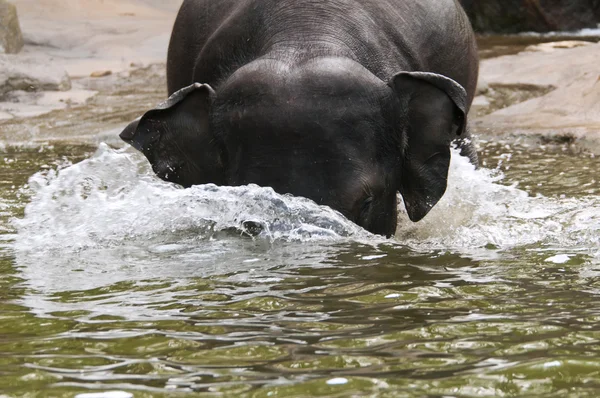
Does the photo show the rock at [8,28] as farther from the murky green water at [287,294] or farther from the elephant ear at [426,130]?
the elephant ear at [426,130]

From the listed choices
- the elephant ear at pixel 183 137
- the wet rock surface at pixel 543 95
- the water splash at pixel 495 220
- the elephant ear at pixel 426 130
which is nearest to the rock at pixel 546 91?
the wet rock surface at pixel 543 95

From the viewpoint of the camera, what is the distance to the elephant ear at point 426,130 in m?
4.29

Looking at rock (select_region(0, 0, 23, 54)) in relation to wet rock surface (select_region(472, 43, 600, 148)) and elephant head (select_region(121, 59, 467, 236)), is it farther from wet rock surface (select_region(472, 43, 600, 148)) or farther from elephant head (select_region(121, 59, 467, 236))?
elephant head (select_region(121, 59, 467, 236))

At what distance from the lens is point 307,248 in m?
4.06

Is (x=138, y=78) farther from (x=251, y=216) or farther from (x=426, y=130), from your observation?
(x=251, y=216)

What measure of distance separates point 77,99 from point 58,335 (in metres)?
8.00

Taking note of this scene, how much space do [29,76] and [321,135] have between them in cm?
714

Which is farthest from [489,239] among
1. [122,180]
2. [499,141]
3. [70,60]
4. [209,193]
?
[70,60]

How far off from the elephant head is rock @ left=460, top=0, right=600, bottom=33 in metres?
12.7

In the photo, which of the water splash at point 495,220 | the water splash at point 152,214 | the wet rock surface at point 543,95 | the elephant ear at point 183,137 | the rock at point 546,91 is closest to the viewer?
the water splash at point 152,214

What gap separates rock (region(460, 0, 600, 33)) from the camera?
16953 millimetres

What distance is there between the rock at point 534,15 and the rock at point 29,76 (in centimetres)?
769

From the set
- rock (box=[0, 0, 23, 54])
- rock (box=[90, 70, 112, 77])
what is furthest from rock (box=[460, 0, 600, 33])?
rock (box=[0, 0, 23, 54])

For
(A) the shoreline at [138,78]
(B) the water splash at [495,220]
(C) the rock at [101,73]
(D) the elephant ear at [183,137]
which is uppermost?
(D) the elephant ear at [183,137]
